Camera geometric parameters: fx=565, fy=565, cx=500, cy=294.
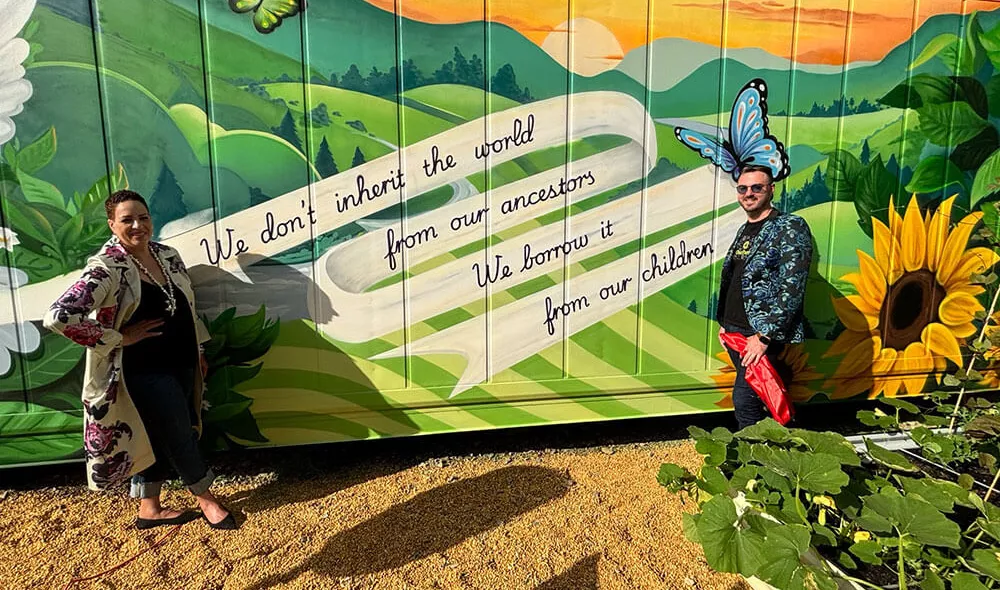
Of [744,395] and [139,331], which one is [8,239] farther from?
[744,395]

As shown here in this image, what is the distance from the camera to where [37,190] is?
232 cm

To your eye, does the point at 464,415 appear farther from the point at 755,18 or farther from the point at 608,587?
the point at 755,18

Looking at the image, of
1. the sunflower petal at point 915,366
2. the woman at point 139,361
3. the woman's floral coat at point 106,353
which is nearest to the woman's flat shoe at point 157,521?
the woman at point 139,361

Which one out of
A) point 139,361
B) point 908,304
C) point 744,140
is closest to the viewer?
point 139,361

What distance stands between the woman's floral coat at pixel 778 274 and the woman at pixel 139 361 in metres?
2.35

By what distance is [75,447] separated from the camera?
251 centimetres

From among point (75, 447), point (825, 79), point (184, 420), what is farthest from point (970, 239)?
point (75, 447)

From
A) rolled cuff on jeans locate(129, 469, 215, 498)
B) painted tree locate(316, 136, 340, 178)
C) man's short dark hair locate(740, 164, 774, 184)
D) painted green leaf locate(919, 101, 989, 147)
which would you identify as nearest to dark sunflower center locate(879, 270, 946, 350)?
painted green leaf locate(919, 101, 989, 147)

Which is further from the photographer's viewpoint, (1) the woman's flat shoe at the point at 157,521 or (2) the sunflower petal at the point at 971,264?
(2) the sunflower petal at the point at 971,264

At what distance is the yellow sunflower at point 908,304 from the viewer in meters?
2.92

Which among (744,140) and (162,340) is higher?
(744,140)

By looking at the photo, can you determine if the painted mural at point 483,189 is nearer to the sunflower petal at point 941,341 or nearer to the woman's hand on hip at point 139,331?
the sunflower petal at point 941,341

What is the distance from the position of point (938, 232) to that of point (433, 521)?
293 centimetres

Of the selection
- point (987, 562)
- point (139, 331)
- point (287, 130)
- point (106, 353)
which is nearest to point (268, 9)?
point (287, 130)
